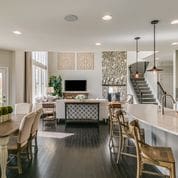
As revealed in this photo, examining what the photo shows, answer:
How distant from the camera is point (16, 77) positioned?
8.05 metres

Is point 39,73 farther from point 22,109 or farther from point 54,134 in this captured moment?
point 22,109

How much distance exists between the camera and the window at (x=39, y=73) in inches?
428

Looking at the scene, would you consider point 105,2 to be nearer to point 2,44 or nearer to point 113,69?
point 2,44

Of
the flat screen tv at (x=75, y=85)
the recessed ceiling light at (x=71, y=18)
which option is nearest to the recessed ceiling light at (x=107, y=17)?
the recessed ceiling light at (x=71, y=18)

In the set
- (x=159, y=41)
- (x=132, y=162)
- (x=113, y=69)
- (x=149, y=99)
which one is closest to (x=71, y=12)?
(x=132, y=162)

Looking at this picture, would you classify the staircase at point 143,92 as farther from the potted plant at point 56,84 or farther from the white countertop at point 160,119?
the white countertop at point 160,119

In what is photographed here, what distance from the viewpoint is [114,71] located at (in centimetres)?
1378

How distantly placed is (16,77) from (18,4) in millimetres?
5048

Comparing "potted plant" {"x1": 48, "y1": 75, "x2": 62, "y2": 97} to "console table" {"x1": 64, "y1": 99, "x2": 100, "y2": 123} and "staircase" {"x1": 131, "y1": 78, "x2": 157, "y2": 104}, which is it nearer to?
"staircase" {"x1": 131, "y1": 78, "x2": 157, "y2": 104}

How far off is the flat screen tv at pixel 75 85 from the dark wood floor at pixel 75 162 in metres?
8.06

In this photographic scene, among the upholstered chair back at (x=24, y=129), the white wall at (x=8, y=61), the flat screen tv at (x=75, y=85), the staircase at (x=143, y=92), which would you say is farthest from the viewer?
the flat screen tv at (x=75, y=85)

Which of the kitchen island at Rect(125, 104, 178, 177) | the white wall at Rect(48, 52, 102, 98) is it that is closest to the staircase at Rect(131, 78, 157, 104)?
the white wall at Rect(48, 52, 102, 98)

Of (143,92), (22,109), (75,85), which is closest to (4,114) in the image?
(22,109)

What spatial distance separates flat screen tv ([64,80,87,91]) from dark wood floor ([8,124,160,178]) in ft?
26.4
